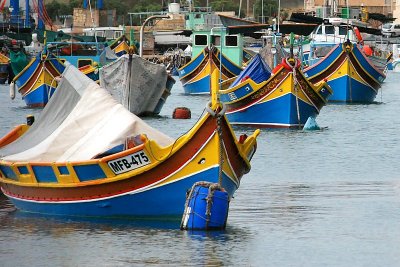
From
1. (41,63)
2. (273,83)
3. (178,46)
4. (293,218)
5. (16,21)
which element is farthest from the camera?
(178,46)

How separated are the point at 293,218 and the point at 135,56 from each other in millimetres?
23352

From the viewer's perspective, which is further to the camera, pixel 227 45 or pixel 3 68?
pixel 3 68

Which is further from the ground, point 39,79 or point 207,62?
point 39,79

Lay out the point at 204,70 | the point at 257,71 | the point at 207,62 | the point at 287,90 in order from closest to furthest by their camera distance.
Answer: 1. the point at 287,90
2. the point at 257,71
3. the point at 207,62
4. the point at 204,70

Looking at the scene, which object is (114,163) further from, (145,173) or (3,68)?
(3,68)

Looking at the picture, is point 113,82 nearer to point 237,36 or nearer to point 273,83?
point 273,83

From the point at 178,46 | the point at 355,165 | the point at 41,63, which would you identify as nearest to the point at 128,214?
the point at 355,165

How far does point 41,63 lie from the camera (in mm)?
55219

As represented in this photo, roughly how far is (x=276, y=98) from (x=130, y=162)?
68.4 feet


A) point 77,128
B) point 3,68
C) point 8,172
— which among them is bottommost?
point 3,68

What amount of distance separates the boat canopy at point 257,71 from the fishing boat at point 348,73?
10.7 meters

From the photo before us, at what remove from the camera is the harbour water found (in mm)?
19312

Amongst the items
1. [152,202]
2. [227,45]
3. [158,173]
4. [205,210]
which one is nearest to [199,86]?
[227,45]

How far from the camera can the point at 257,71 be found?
4275 cm
